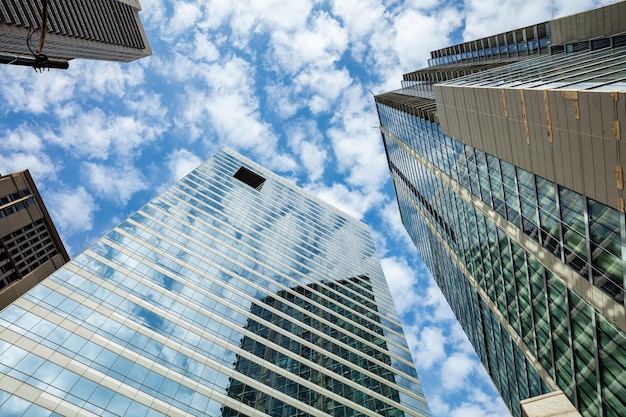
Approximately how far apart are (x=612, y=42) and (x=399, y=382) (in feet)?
137

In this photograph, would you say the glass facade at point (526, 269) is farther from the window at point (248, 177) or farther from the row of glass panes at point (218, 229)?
the window at point (248, 177)

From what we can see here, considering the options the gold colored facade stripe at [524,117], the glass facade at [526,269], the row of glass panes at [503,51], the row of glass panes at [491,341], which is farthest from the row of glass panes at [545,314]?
the row of glass panes at [503,51]

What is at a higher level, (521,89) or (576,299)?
(521,89)

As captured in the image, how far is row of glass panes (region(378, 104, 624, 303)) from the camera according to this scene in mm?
18922

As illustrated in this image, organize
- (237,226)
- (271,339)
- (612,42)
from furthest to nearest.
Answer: (237,226)
(271,339)
(612,42)

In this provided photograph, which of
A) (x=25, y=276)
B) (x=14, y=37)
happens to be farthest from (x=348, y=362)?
(x=14, y=37)

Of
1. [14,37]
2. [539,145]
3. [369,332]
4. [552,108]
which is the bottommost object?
[369,332]

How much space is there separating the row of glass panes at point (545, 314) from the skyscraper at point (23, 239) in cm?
7707

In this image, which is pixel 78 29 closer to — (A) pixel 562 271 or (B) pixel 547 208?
(B) pixel 547 208

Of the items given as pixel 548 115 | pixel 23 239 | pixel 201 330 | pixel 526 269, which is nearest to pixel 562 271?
pixel 526 269

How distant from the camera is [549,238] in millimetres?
24859

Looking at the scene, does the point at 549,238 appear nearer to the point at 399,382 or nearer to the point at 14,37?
the point at 399,382

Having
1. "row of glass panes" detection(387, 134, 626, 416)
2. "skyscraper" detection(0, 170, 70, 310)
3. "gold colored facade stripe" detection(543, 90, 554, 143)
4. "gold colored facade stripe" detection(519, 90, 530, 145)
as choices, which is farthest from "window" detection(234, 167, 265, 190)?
"gold colored facade stripe" detection(543, 90, 554, 143)

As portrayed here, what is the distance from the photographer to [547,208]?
23797mm
